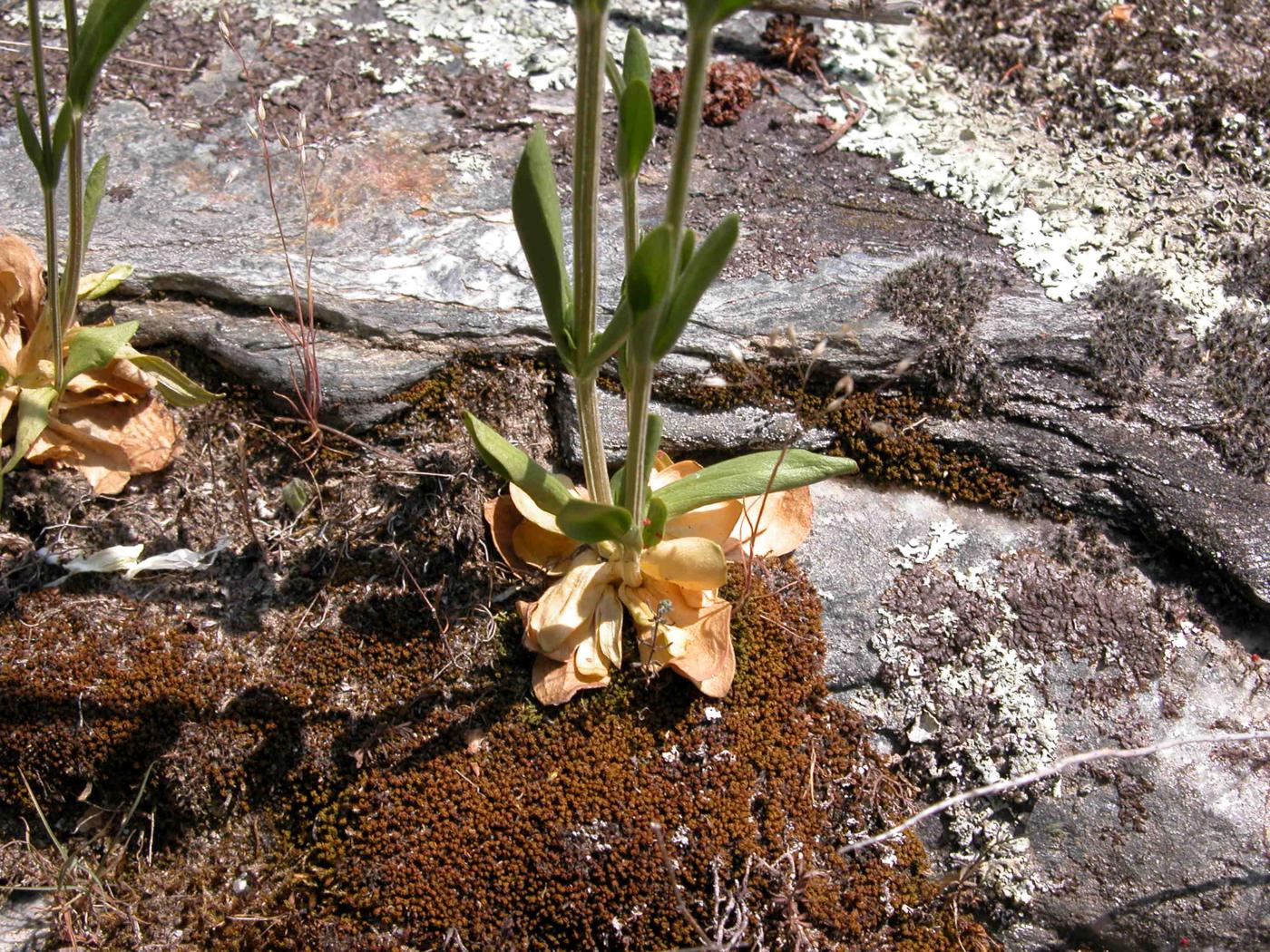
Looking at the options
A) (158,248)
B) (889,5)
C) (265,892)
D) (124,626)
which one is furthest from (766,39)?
(265,892)

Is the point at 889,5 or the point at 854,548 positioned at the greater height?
the point at 889,5

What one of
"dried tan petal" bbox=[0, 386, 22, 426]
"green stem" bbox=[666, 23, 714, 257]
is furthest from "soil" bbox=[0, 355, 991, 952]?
"green stem" bbox=[666, 23, 714, 257]

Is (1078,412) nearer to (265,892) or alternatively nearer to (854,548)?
(854,548)

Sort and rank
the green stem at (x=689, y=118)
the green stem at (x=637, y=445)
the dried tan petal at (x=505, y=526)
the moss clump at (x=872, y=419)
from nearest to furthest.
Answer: the green stem at (x=689, y=118) < the green stem at (x=637, y=445) < the dried tan petal at (x=505, y=526) < the moss clump at (x=872, y=419)

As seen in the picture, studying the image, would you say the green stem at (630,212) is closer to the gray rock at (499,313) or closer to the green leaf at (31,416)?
the gray rock at (499,313)

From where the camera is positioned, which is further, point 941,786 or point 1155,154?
point 1155,154

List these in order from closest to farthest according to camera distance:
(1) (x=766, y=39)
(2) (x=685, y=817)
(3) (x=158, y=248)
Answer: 1. (2) (x=685, y=817)
2. (3) (x=158, y=248)
3. (1) (x=766, y=39)

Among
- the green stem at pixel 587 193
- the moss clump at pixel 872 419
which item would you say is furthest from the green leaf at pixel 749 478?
the moss clump at pixel 872 419
